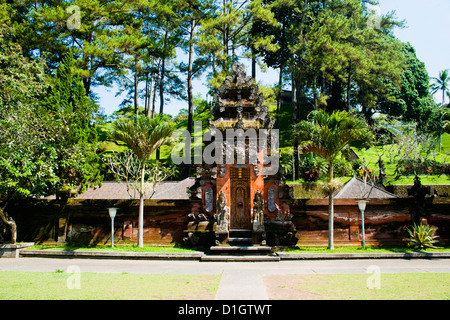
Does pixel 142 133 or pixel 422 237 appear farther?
pixel 142 133

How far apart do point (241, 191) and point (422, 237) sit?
7772 millimetres

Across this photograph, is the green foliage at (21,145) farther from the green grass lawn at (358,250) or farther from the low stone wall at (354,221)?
the low stone wall at (354,221)

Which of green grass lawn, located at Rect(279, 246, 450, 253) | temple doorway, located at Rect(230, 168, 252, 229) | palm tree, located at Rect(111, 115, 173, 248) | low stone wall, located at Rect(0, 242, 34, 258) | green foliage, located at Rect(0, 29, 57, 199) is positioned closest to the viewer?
green foliage, located at Rect(0, 29, 57, 199)

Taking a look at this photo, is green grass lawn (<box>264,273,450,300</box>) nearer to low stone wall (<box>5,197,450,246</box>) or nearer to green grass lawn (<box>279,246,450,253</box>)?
green grass lawn (<box>279,246,450,253</box>)

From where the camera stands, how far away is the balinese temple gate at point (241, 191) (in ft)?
48.0

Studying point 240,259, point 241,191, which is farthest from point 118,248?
point 241,191

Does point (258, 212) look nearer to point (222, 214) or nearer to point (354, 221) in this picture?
point (222, 214)

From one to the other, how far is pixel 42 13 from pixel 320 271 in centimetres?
2368

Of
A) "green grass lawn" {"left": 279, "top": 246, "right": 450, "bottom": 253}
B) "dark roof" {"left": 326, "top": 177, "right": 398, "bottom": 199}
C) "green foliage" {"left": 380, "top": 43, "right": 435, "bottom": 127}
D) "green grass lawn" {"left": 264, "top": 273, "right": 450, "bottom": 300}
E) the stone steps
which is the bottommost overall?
the stone steps

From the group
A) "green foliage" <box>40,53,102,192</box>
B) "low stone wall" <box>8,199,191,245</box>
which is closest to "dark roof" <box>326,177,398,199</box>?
"low stone wall" <box>8,199,191,245</box>

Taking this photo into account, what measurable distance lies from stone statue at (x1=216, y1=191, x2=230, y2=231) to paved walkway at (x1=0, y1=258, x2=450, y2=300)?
1893 mm

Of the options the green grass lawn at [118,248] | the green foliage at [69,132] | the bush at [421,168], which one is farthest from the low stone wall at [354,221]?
the bush at [421,168]

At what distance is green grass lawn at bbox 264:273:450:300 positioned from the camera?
7320 millimetres

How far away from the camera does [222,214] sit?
14586 millimetres
